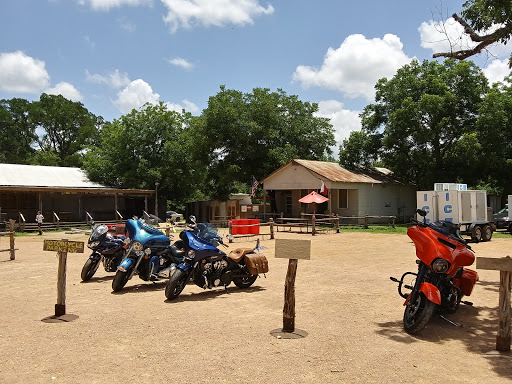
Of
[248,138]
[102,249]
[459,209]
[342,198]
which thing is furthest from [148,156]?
[102,249]

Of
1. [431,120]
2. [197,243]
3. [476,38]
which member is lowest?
[197,243]

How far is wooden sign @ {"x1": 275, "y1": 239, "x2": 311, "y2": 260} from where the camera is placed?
5570mm

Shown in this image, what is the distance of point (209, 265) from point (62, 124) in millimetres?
51517

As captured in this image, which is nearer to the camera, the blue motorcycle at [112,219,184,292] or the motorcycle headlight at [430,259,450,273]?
the motorcycle headlight at [430,259,450,273]

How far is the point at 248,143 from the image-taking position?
33688 mm

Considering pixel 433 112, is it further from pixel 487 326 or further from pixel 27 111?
pixel 27 111

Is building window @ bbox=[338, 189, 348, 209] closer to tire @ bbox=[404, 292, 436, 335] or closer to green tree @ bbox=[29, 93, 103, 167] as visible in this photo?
tire @ bbox=[404, 292, 436, 335]

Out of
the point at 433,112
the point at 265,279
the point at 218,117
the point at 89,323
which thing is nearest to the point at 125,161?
the point at 218,117

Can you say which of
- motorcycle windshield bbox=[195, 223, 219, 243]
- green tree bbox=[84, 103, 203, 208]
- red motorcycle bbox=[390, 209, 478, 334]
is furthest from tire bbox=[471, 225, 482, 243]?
green tree bbox=[84, 103, 203, 208]

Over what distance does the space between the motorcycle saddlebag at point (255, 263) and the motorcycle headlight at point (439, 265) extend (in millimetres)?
3515

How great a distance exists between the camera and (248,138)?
110 ft

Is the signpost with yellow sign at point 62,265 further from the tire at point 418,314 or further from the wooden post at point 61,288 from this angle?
the tire at point 418,314

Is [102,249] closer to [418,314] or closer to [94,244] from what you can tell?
[94,244]

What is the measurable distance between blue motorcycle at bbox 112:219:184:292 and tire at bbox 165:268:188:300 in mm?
629
